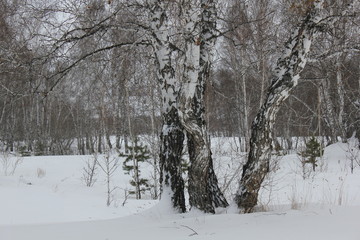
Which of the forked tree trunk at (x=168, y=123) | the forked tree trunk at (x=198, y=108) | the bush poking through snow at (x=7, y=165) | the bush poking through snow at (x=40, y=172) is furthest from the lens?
the bush poking through snow at (x=40, y=172)

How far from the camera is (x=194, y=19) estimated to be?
4348 millimetres

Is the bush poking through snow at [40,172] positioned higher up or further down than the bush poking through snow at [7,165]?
further down

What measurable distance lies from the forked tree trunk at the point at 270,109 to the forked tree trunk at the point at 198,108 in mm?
484

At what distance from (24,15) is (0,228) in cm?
310

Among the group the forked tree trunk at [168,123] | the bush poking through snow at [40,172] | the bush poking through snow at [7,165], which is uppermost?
the forked tree trunk at [168,123]

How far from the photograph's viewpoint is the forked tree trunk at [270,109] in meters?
4.33

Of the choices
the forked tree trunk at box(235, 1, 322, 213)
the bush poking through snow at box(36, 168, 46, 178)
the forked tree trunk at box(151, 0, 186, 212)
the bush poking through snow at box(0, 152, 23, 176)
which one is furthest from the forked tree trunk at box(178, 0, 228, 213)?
the bush poking through snow at box(36, 168, 46, 178)

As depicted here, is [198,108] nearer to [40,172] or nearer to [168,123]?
[168,123]

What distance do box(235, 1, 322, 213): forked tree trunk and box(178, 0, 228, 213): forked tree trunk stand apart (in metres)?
0.48

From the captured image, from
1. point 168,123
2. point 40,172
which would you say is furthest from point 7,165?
point 168,123

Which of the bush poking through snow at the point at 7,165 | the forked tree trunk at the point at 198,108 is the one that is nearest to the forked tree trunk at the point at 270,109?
the forked tree trunk at the point at 198,108

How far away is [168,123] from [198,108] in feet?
1.77

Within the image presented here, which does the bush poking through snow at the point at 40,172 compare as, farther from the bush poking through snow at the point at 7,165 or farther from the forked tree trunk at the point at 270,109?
the forked tree trunk at the point at 270,109

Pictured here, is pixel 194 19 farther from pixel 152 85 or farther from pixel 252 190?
pixel 152 85
